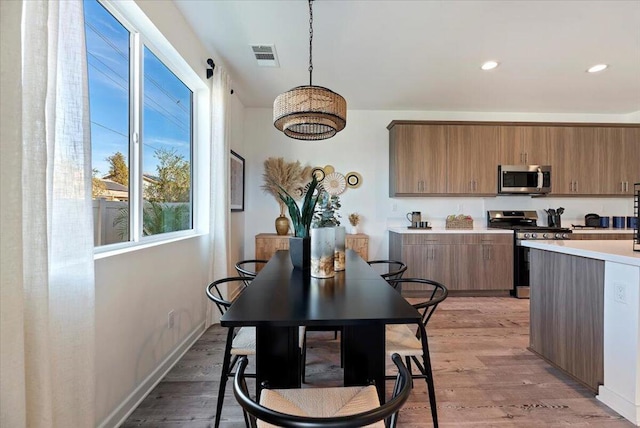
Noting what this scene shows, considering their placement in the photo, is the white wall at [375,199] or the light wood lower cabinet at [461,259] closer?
the light wood lower cabinet at [461,259]

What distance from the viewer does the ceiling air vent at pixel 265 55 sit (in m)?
2.79

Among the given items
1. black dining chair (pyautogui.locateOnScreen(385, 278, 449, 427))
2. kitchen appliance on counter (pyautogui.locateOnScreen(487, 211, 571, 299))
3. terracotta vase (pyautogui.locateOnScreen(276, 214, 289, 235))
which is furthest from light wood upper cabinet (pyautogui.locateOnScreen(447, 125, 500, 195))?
black dining chair (pyautogui.locateOnScreen(385, 278, 449, 427))

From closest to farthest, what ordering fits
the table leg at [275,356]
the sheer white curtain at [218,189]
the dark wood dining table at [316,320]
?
the dark wood dining table at [316,320] < the table leg at [275,356] < the sheer white curtain at [218,189]

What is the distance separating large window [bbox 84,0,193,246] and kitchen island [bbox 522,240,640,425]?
291 cm

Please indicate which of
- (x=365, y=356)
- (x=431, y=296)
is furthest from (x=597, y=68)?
(x=365, y=356)

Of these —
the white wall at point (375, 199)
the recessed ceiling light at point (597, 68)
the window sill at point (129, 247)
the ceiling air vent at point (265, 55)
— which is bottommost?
the window sill at point (129, 247)

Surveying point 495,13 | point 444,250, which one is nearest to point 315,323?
point 495,13

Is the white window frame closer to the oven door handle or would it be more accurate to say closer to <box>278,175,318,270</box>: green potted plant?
<box>278,175,318,270</box>: green potted plant

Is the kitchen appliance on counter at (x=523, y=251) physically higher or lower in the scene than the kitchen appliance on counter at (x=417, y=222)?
lower

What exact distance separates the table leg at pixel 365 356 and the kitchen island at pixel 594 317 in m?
1.49

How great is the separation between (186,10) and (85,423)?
104 inches

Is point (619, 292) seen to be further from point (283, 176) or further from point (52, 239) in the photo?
point (283, 176)

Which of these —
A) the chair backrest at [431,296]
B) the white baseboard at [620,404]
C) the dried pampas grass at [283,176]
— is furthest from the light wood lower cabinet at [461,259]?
the white baseboard at [620,404]

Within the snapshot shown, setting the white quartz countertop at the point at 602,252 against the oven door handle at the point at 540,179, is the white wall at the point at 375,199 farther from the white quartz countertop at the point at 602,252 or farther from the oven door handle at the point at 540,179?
the white quartz countertop at the point at 602,252
